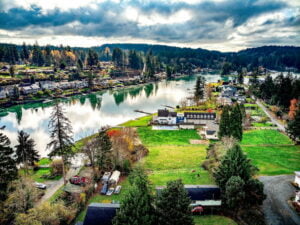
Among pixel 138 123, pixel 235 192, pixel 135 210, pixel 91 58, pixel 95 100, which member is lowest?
pixel 95 100

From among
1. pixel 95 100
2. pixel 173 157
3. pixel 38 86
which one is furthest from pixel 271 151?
Result: pixel 38 86

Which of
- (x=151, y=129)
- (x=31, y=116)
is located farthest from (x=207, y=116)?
(x=31, y=116)

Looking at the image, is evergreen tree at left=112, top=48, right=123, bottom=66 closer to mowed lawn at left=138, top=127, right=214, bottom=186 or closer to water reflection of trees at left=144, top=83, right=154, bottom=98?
water reflection of trees at left=144, top=83, right=154, bottom=98

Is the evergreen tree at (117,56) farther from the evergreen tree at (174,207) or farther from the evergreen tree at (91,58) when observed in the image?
the evergreen tree at (174,207)

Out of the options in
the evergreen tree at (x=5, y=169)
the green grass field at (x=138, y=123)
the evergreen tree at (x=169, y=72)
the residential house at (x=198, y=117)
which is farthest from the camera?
the evergreen tree at (x=169, y=72)

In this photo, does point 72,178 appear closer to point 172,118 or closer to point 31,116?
point 172,118

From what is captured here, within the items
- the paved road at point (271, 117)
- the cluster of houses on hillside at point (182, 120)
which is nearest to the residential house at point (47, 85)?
the cluster of houses on hillside at point (182, 120)

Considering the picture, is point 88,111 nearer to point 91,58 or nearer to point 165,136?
point 165,136
